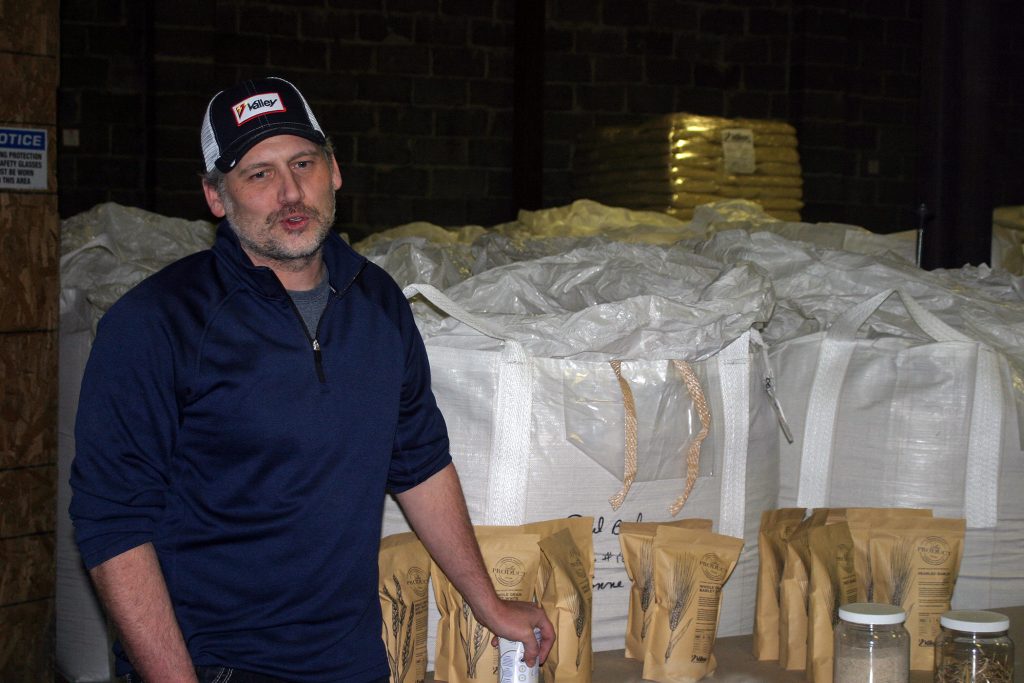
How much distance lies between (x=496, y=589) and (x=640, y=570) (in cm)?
26

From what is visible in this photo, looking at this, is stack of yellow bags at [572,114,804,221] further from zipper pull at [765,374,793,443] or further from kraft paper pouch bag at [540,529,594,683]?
kraft paper pouch bag at [540,529,594,683]

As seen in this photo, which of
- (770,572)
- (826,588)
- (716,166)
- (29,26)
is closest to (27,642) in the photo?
(29,26)

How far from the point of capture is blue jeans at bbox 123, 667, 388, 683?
169cm

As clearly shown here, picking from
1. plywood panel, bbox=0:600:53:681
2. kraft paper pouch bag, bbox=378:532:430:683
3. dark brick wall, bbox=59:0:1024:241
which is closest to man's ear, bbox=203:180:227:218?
kraft paper pouch bag, bbox=378:532:430:683

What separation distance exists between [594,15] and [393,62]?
140cm

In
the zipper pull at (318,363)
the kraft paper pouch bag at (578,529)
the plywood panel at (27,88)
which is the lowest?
the kraft paper pouch bag at (578,529)

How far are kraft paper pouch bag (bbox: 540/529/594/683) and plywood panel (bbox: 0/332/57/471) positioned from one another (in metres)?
1.54

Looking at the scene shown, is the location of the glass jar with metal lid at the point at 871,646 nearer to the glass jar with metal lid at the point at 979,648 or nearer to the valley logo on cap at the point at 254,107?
the glass jar with metal lid at the point at 979,648

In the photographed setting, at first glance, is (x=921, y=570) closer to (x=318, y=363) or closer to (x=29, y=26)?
(x=318, y=363)

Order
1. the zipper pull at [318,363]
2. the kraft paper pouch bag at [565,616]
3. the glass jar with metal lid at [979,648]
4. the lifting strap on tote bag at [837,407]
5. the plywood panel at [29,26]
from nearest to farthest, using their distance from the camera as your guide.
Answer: the zipper pull at [318,363] → the glass jar with metal lid at [979,648] → the kraft paper pouch bag at [565,616] → the lifting strap on tote bag at [837,407] → the plywood panel at [29,26]

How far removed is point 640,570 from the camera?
2.10 m

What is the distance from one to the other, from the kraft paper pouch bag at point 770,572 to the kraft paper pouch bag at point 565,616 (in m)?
0.34

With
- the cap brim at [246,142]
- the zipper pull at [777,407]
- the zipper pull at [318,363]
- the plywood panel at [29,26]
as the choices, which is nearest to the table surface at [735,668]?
the zipper pull at [777,407]

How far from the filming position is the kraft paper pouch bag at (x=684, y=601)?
2057mm
